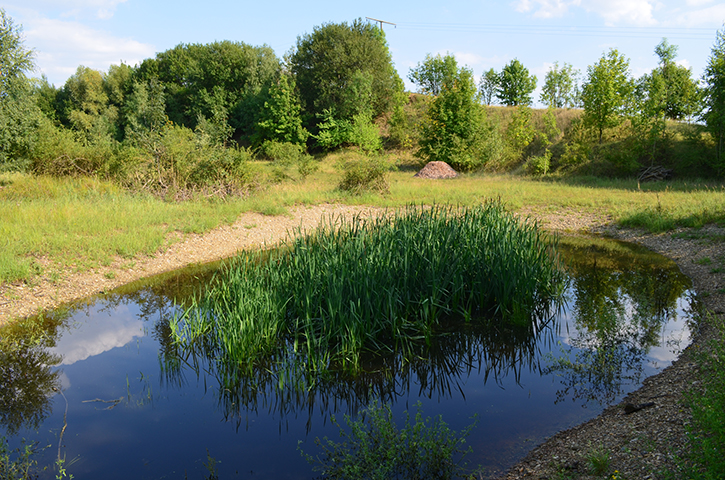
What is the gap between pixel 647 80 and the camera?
22547 mm

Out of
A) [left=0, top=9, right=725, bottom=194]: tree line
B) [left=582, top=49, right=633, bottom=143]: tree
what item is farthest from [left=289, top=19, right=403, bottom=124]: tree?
[left=582, top=49, right=633, bottom=143]: tree

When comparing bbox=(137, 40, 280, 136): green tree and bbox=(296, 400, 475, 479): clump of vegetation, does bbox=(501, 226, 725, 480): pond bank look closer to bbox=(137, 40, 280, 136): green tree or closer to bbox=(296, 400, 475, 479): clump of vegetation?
bbox=(296, 400, 475, 479): clump of vegetation

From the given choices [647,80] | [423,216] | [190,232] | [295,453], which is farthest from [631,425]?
[647,80]

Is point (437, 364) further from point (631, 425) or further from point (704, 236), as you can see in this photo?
point (704, 236)

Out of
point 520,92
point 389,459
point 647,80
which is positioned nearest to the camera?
point 389,459

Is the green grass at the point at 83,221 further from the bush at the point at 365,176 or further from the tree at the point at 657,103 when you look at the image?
the tree at the point at 657,103

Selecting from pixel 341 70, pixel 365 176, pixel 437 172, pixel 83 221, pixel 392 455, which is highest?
pixel 341 70

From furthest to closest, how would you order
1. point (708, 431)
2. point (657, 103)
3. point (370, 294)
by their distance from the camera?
point (657, 103), point (370, 294), point (708, 431)

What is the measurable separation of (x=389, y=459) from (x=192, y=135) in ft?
48.9

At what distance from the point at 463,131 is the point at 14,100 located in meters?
24.0

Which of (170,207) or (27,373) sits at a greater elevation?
(170,207)

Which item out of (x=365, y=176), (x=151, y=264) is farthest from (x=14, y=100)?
(x=365, y=176)

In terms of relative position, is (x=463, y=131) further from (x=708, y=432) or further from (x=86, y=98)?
(x=86, y=98)

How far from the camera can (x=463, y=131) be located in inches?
1176
